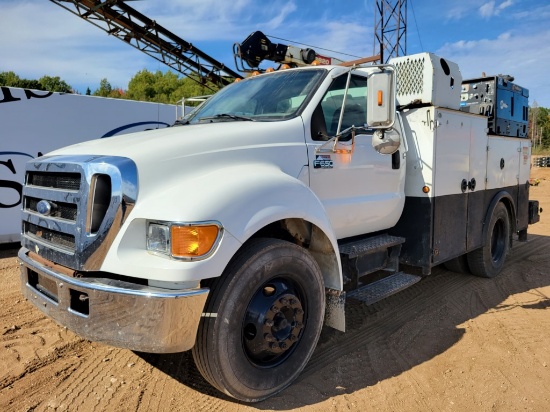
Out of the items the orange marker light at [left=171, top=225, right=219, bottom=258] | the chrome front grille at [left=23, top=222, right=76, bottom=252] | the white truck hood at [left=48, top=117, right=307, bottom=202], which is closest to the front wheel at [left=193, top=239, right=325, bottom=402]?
the orange marker light at [left=171, top=225, right=219, bottom=258]

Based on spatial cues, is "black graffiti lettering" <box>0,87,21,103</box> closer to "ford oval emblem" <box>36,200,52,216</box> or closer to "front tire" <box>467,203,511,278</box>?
"ford oval emblem" <box>36,200,52,216</box>

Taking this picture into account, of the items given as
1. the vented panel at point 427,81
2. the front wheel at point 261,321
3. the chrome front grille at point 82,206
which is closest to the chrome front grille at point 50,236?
the chrome front grille at point 82,206

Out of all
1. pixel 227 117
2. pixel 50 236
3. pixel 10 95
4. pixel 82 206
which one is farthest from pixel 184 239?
pixel 10 95

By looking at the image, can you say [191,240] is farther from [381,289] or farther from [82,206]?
[381,289]

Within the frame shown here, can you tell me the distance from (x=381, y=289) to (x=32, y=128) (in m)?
6.83

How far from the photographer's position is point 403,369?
3.49 m

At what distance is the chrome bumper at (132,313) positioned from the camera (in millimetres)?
2352

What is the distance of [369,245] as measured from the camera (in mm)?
4066

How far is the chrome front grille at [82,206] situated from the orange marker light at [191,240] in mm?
329

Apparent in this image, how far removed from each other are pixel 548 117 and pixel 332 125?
73738 mm

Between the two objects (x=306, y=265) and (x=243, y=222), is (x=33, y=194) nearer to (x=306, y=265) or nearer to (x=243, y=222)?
(x=243, y=222)

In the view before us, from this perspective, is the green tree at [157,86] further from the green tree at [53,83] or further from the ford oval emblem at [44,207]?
the ford oval emblem at [44,207]

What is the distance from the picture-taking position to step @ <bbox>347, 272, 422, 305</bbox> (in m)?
3.81

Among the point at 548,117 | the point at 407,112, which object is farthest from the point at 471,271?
the point at 548,117
